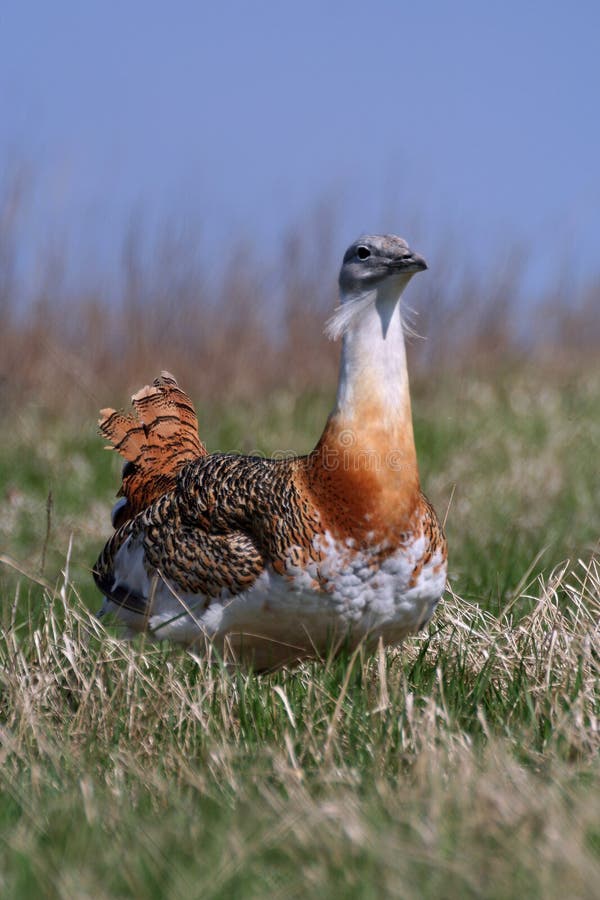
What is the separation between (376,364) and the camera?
3357 mm

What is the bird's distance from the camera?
325 centimetres

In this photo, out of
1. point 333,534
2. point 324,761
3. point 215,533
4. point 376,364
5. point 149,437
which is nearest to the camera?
point 324,761

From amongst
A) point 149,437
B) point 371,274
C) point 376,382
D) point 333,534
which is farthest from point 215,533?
point 149,437

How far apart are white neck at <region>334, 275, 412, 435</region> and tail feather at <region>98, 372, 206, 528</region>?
1.10m

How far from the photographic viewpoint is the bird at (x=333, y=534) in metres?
3.25

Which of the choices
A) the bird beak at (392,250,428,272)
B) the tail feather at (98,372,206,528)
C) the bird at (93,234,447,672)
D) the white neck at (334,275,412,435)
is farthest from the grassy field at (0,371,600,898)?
the bird beak at (392,250,428,272)

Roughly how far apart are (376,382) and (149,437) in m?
1.29

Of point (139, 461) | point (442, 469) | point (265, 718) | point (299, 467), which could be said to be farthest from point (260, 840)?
point (442, 469)

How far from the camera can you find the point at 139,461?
14.4 feet

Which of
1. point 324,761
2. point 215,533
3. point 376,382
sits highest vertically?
point 376,382

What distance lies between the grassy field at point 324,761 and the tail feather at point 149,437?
54 cm

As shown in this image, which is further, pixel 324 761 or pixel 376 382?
pixel 376 382

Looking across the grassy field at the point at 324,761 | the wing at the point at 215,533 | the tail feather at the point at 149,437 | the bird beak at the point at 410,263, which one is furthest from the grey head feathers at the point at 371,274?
the tail feather at the point at 149,437

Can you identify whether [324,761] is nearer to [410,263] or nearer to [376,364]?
[376,364]
